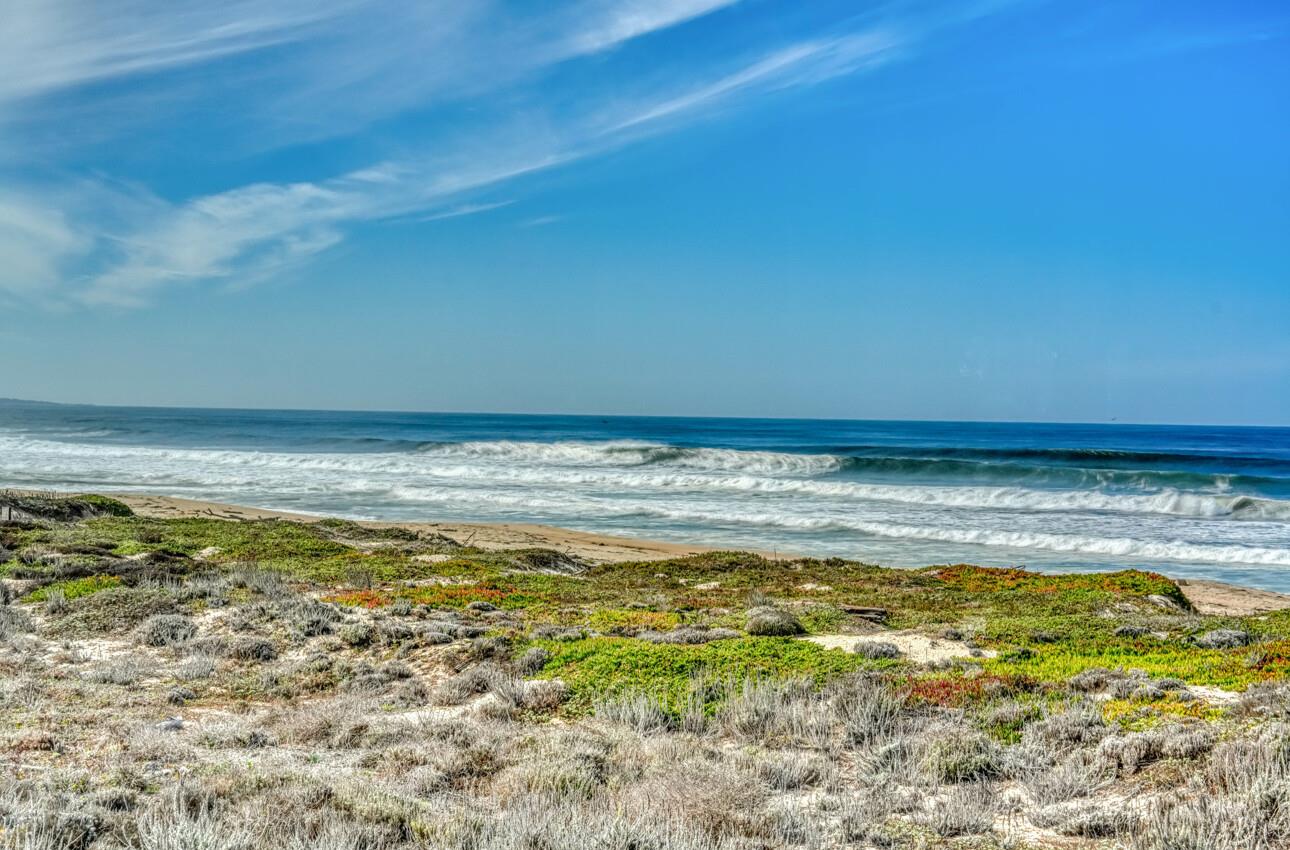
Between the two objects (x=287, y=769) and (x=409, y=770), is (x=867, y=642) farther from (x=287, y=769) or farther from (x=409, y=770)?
(x=287, y=769)

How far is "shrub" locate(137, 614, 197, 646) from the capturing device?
28.9 feet

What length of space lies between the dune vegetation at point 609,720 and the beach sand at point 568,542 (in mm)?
4897

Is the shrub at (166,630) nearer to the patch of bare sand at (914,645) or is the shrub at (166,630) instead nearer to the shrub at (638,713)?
the shrub at (638,713)

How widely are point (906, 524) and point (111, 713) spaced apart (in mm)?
24354

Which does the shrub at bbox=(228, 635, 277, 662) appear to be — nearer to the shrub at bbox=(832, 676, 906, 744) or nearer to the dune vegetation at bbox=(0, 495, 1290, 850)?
the dune vegetation at bbox=(0, 495, 1290, 850)

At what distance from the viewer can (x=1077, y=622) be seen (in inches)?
402

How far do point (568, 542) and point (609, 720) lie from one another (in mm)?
15964

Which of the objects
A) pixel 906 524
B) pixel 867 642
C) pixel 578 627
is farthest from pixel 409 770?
pixel 906 524

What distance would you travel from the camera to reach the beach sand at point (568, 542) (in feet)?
51.6

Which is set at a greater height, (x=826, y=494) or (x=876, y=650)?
(x=876, y=650)

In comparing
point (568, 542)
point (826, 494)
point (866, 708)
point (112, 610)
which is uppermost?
point (866, 708)

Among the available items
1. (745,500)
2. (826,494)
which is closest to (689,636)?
(745,500)

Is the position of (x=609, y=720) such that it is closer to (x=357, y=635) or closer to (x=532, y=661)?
(x=532, y=661)

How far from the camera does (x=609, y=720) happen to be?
249 inches
